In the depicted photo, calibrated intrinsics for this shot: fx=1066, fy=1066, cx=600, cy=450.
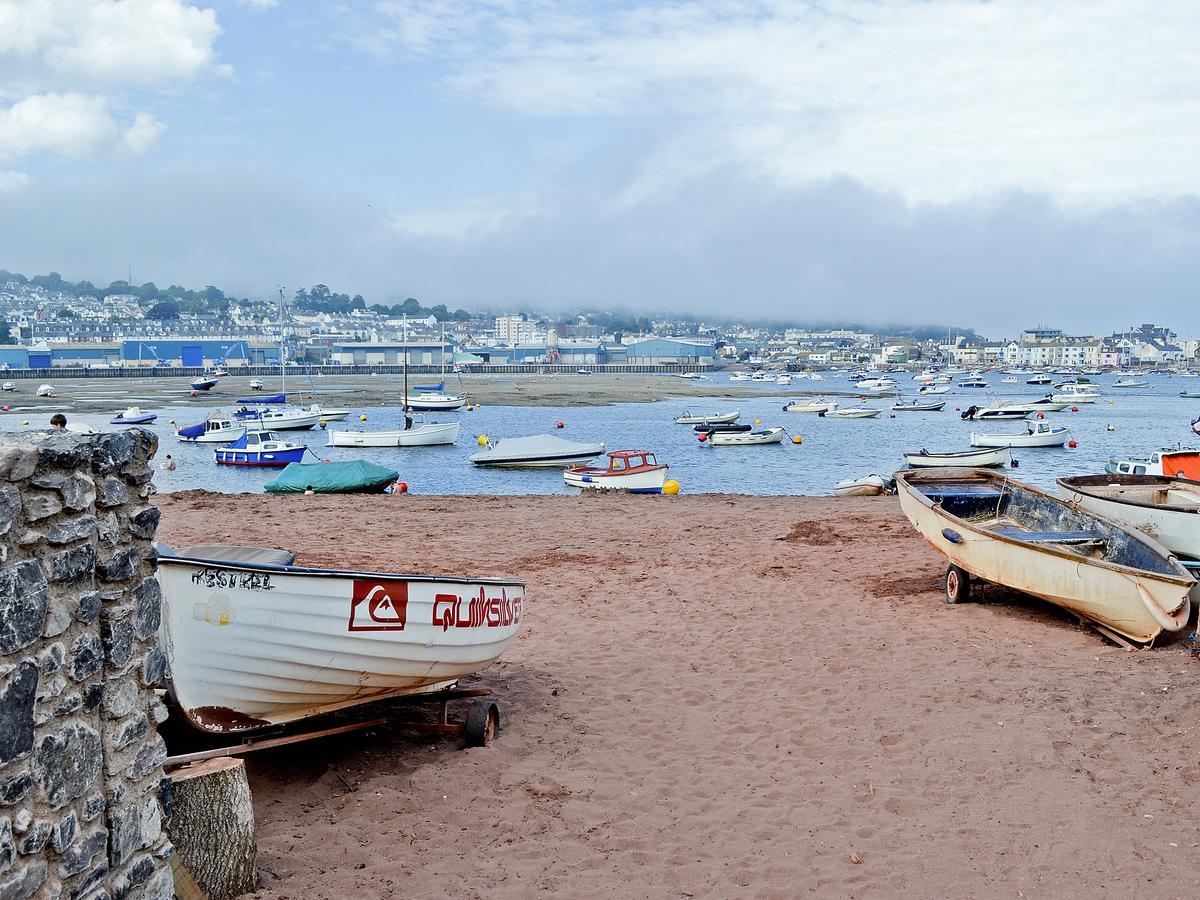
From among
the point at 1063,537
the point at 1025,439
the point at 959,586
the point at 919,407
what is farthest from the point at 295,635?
the point at 919,407

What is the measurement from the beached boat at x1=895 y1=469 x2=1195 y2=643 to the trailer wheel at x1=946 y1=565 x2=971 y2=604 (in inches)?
0.5

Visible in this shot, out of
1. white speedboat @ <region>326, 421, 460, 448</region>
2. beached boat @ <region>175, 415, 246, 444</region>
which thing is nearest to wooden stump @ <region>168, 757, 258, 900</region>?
white speedboat @ <region>326, 421, 460, 448</region>

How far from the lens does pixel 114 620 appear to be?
15.2 feet

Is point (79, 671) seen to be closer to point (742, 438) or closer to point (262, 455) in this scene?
point (262, 455)

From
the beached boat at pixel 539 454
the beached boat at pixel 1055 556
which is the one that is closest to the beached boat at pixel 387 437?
the beached boat at pixel 539 454

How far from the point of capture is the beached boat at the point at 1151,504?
12953 mm

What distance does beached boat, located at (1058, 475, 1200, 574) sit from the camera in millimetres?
12953

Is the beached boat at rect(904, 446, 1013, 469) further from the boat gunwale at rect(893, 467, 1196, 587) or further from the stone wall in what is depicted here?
the stone wall

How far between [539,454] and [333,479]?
49.3ft

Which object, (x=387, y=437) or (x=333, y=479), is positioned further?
(x=387, y=437)

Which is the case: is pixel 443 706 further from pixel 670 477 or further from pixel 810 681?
pixel 670 477

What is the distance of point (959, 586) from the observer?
13.0 m

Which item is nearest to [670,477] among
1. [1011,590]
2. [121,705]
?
[1011,590]

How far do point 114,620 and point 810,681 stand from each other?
23.1 ft
